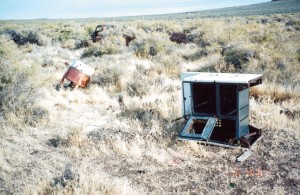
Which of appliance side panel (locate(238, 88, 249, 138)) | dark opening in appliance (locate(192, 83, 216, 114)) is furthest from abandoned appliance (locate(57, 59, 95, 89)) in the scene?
appliance side panel (locate(238, 88, 249, 138))

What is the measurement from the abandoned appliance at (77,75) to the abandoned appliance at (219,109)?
206 inches

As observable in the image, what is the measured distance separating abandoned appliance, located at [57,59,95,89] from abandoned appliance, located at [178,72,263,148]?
5232 millimetres

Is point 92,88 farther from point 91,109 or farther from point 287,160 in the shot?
point 287,160

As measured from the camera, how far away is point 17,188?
15.7 feet

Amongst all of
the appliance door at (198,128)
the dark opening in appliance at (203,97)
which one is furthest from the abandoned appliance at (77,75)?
the appliance door at (198,128)

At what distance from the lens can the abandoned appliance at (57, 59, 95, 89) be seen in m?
10.6

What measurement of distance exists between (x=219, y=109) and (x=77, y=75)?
6.22m

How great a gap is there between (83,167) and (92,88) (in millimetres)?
5558

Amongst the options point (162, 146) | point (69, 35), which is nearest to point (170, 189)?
point (162, 146)

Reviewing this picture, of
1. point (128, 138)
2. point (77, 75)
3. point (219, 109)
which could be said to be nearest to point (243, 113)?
point (219, 109)

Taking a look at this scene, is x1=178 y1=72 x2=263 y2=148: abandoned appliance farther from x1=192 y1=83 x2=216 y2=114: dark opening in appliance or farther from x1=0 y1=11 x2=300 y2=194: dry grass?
x1=0 y1=11 x2=300 y2=194: dry grass

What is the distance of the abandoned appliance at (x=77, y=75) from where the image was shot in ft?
34.7

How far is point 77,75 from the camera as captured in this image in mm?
10648

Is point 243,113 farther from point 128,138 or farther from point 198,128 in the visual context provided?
point 128,138
